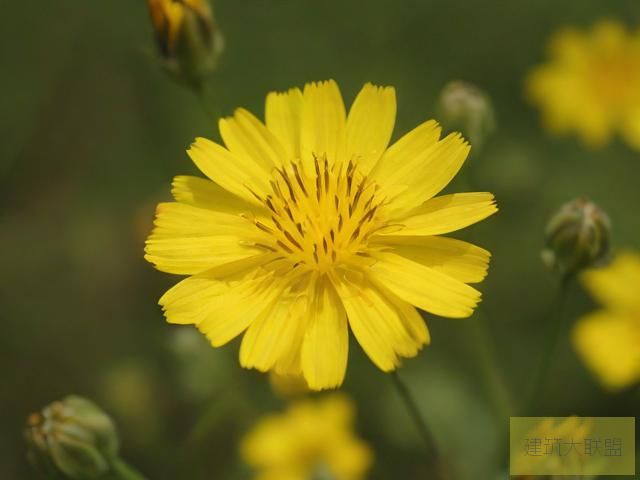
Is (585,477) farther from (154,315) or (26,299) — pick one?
(26,299)

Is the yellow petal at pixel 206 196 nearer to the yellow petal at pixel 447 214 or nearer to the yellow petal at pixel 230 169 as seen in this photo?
the yellow petal at pixel 230 169

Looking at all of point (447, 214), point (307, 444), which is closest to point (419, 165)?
point (447, 214)

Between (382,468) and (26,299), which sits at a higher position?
(26,299)

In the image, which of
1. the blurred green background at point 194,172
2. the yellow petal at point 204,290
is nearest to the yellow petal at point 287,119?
the yellow petal at point 204,290

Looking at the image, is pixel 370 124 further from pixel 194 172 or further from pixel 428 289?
pixel 194 172

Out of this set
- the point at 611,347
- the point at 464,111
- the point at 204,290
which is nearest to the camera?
the point at 204,290

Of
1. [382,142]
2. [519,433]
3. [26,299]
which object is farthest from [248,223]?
[26,299]
